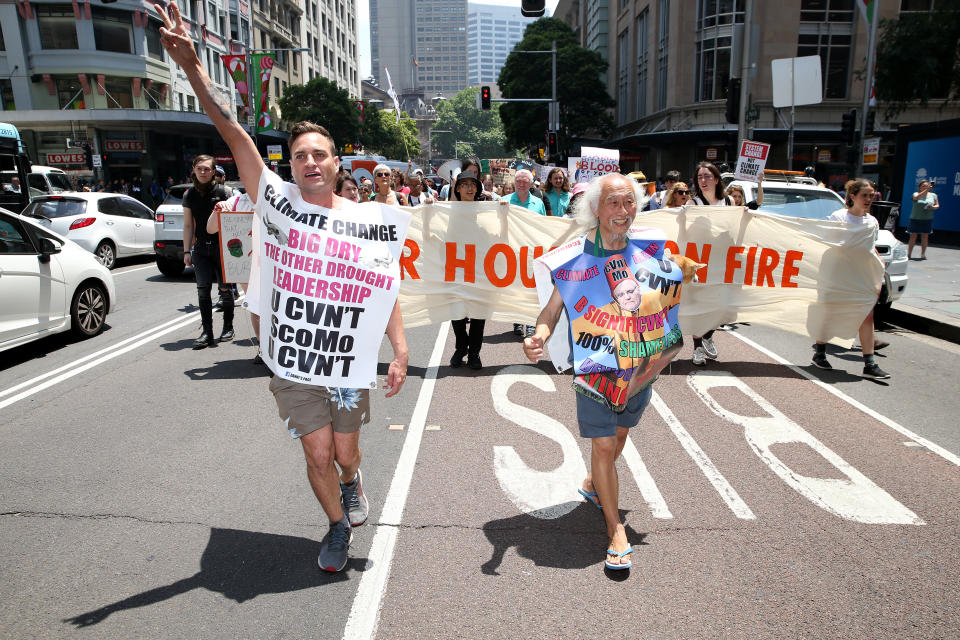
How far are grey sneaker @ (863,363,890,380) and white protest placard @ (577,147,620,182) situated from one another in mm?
9065

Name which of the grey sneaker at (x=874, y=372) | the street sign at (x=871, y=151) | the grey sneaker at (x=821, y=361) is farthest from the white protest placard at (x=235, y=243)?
the street sign at (x=871, y=151)

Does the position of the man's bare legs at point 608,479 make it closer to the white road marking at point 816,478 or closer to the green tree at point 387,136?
the white road marking at point 816,478

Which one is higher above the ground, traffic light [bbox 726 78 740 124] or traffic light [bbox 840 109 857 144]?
traffic light [bbox 726 78 740 124]

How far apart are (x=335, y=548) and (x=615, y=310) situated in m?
1.81

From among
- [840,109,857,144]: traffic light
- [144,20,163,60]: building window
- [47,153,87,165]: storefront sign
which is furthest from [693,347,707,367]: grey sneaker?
[144,20,163,60]: building window

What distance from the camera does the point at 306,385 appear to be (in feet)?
10.9

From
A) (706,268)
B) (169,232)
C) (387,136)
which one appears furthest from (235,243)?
(387,136)

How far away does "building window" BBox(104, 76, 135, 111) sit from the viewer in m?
40.9

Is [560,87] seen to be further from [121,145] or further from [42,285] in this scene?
[42,285]

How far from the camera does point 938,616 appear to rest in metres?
3.00

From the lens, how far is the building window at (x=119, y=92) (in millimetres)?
40875

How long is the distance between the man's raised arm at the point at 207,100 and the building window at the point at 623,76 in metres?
54.0

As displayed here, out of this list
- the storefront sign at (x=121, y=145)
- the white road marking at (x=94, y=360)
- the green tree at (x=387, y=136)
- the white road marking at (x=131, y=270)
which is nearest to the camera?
the white road marking at (x=94, y=360)

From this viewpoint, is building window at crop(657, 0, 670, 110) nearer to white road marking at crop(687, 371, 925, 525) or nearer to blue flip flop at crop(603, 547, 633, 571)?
white road marking at crop(687, 371, 925, 525)
